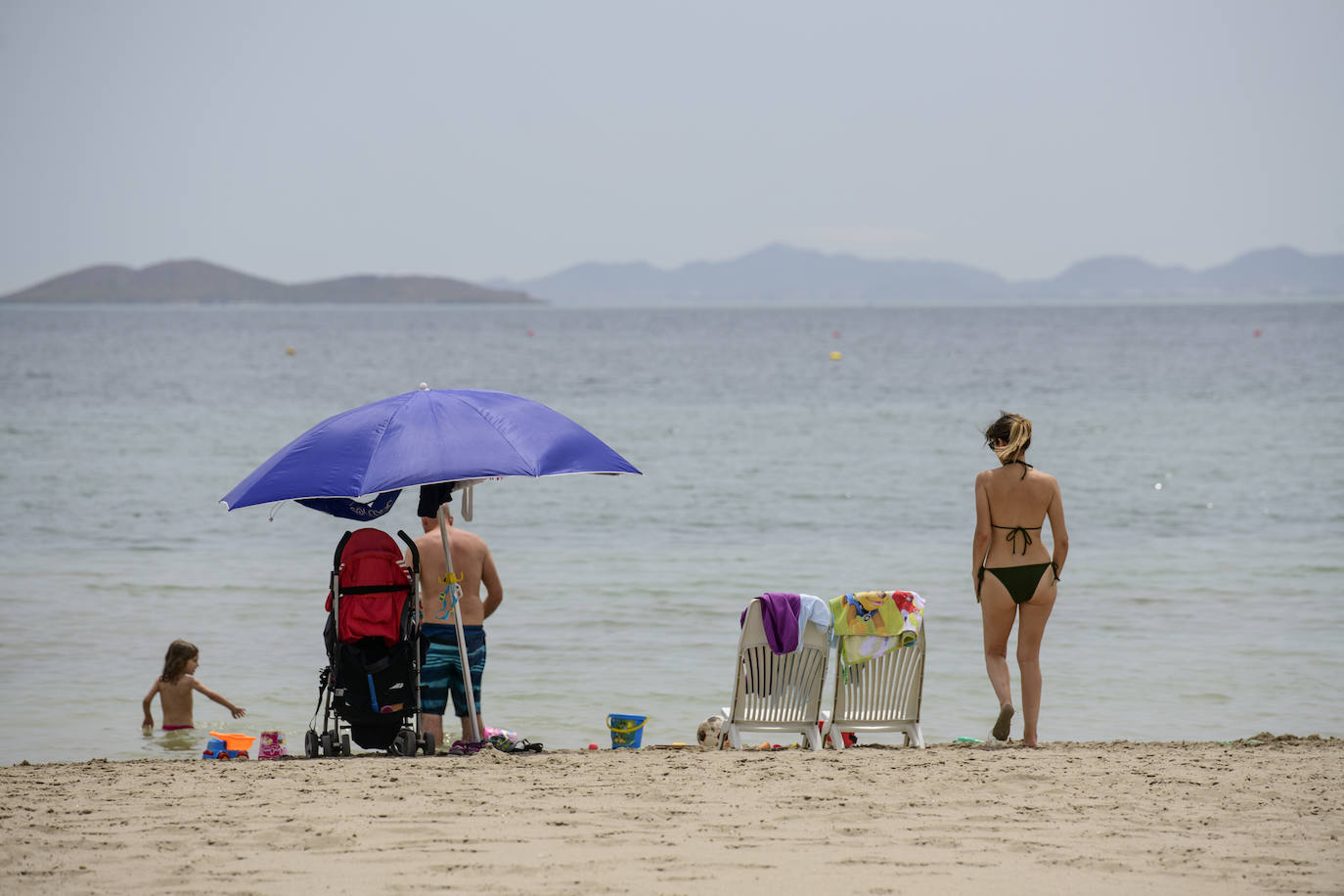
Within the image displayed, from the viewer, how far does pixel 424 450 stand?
6207 millimetres

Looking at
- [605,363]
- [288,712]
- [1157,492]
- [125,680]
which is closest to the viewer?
[288,712]

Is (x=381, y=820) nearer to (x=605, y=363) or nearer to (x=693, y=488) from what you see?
(x=693, y=488)

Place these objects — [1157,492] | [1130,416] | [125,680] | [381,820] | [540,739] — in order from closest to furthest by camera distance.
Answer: [381,820]
[540,739]
[125,680]
[1157,492]
[1130,416]

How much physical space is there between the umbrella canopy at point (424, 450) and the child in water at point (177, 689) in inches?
99.6

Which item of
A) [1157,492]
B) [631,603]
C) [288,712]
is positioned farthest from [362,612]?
[1157,492]

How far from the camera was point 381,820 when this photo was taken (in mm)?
5336

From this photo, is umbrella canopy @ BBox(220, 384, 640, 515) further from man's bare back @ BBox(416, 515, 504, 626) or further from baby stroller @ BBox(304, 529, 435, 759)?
man's bare back @ BBox(416, 515, 504, 626)

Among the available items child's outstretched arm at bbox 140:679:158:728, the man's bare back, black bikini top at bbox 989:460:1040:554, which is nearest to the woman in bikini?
black bikini top at bbox 989:460:1040:554

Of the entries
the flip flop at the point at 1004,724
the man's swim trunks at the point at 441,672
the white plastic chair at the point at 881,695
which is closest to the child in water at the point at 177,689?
the man's swim trunks at the point at 441,672

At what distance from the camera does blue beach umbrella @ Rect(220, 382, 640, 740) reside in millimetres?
6074

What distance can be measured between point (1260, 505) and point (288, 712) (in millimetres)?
14694

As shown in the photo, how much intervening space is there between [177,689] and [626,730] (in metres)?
A: 2.99

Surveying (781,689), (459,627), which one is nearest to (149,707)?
(459,627)

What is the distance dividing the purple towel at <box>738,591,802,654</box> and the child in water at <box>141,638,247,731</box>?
3.48 metres
